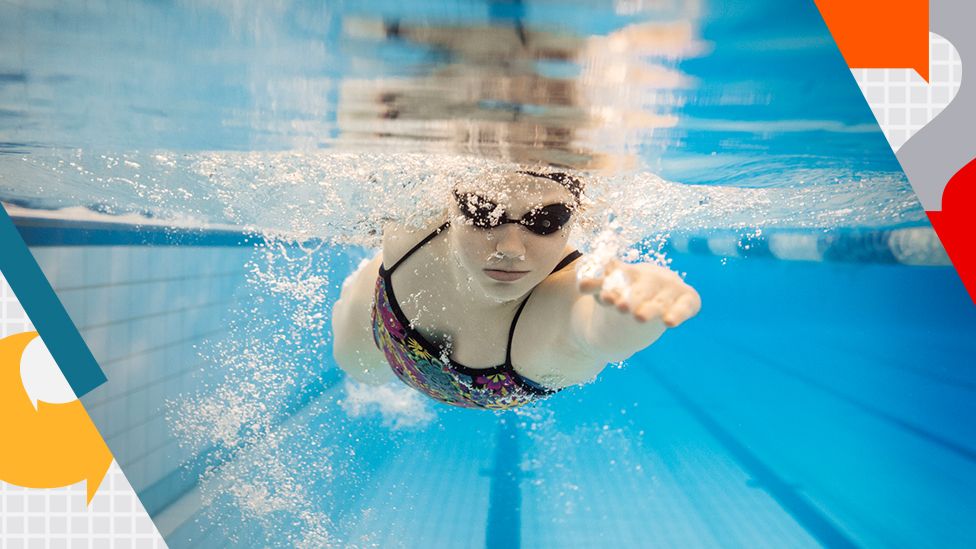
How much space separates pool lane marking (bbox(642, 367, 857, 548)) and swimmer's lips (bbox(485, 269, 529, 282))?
17.1 ft

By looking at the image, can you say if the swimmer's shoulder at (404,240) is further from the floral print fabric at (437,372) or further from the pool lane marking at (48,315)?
the pool lane marking at (48,315)

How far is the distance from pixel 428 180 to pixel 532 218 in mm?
1497

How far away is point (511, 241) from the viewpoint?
2309 millimetres

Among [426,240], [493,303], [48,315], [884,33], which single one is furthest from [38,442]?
[884,33]

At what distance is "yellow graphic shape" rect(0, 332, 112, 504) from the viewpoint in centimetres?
379

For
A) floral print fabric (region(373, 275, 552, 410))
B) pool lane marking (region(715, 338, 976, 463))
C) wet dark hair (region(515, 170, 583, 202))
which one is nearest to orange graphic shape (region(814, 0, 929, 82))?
wet dark hair (region(515, 170, 583, 202))

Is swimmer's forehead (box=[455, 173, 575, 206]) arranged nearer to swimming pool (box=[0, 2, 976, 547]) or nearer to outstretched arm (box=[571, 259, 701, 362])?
swimming pool (box=[0, 2, 976, 547])

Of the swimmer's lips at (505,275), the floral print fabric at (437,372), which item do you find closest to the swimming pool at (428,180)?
the swimmer's lips at (505,275)

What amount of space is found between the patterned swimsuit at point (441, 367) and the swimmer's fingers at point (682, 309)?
1197 mm

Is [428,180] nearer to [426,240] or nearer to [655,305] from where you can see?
[426,240]

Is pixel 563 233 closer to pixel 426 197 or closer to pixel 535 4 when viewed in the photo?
pixel 535 4

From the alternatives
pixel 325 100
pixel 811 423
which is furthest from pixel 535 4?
pixel 811 423

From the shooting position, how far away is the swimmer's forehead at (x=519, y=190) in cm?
240

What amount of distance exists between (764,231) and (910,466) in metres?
2.94
